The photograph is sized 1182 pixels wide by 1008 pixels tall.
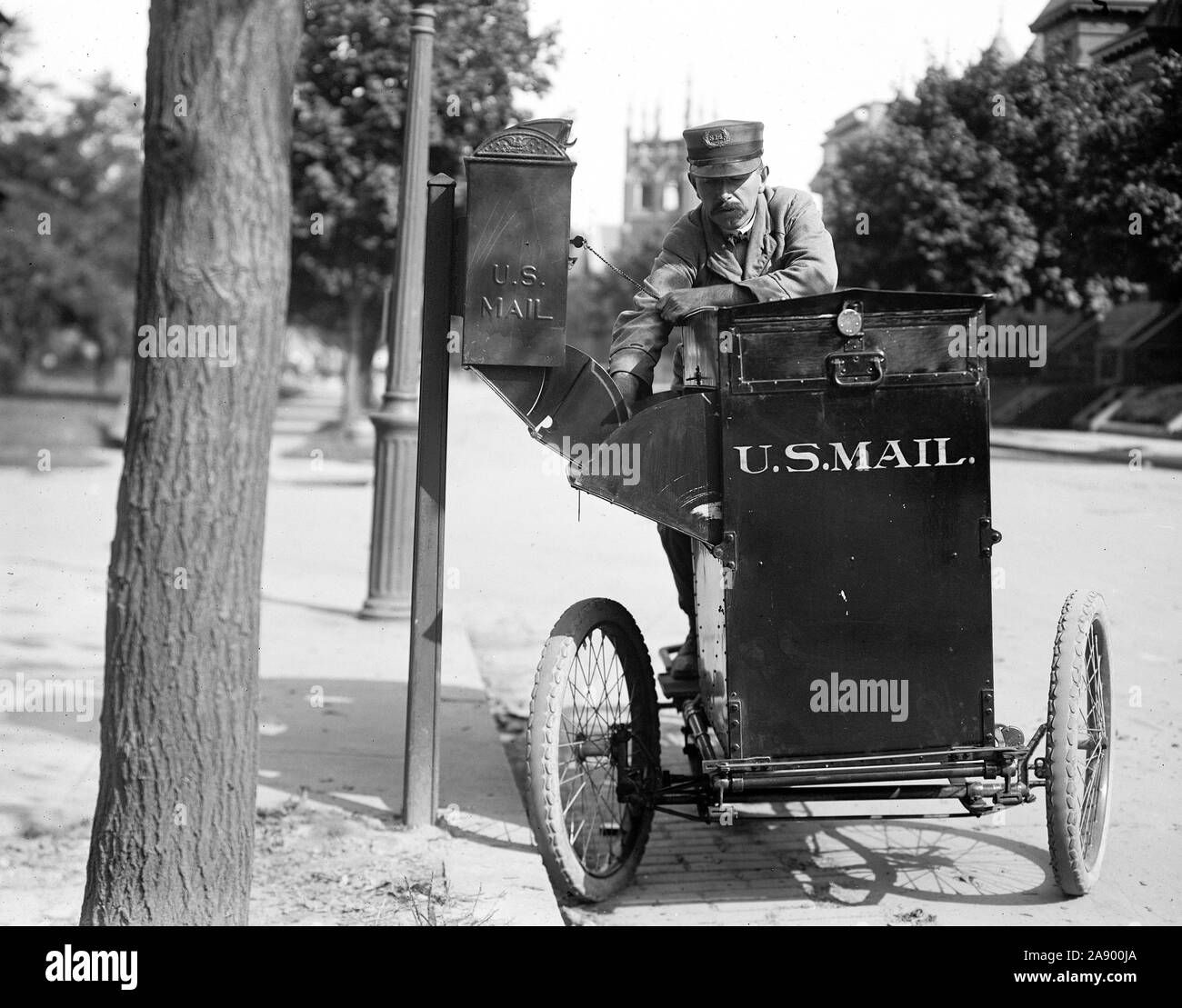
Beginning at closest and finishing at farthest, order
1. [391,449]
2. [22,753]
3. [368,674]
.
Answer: [22,753]
[368,674]
[391,449]

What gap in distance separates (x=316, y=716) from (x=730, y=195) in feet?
11.2

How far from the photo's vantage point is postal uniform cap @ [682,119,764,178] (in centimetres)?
431

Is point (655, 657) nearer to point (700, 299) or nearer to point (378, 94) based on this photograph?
point (700, 299)

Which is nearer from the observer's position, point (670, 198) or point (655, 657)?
point (655, 657)

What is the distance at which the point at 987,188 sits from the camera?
76.6ft

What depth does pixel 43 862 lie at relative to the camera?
4332mm

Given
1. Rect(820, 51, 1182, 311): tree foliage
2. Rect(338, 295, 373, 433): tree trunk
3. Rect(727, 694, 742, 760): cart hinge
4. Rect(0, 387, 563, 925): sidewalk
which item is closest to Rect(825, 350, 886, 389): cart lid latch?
Rect(727, 694, 742, 760): cart hinge

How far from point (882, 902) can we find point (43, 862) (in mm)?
2713

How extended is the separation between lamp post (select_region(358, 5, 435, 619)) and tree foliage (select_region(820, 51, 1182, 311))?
830 cm

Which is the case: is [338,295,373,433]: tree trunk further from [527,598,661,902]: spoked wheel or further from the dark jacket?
[527,598,661,902]: spoked wheel

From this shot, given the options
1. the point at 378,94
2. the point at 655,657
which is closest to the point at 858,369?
the point at 655,657
